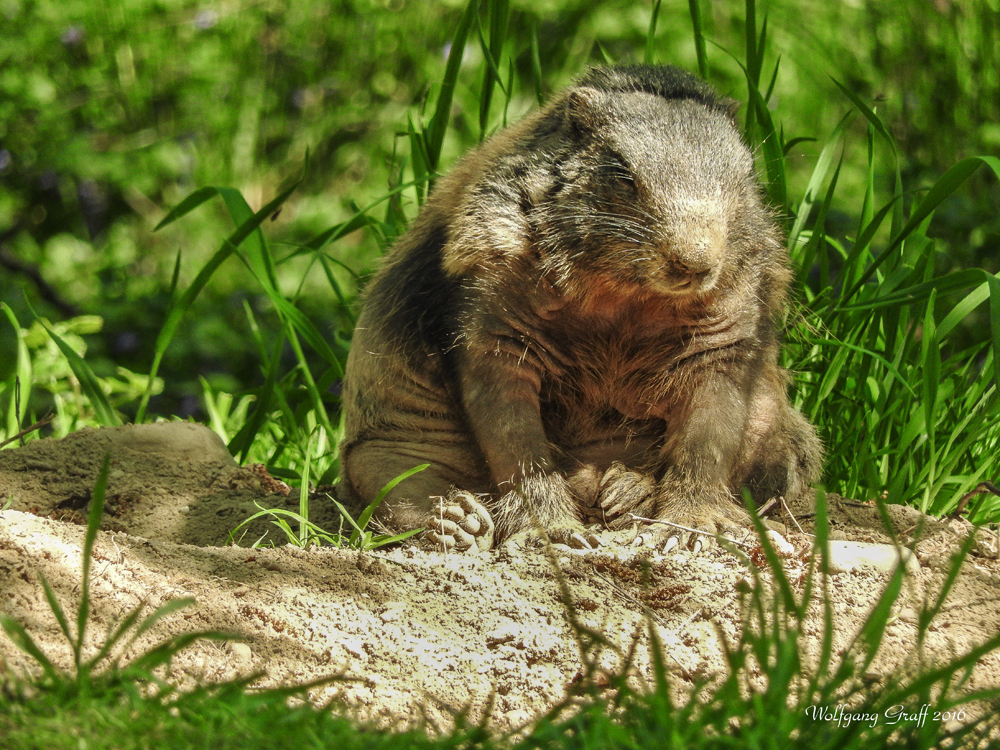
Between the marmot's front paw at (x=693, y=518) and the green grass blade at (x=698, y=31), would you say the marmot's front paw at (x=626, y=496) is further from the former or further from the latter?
the green grass blade at (x=698, y=31)

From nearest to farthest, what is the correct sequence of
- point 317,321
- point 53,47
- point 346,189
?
point 317,321 < point 53,47 < point 346,189

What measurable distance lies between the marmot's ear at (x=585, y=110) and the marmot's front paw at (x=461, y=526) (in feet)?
3.70

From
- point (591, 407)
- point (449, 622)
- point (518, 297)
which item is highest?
point (518, 297)

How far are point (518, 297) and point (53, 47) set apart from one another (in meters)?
5.67

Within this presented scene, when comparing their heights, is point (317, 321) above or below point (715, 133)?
below

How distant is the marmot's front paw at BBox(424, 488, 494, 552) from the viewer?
8.60ft

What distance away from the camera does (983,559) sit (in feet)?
8.50

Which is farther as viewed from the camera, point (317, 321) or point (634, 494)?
point (317, 321)

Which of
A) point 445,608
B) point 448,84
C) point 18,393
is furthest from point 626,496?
point 18,393

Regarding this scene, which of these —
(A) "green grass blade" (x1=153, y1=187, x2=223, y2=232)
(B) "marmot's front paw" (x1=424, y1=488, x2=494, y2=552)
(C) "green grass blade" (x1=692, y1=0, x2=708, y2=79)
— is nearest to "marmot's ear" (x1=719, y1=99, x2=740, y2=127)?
(C) "green grass blade" (x1=692, y1=0, x2=708, y2=79)

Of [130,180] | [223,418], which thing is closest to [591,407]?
[223,418]

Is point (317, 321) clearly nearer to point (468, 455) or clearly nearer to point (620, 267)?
point (468, 455)

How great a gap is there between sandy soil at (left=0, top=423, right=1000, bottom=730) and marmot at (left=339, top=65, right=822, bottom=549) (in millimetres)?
301

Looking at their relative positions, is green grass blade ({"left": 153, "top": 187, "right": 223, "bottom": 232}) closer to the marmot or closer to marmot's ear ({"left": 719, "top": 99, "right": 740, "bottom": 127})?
the marmot
